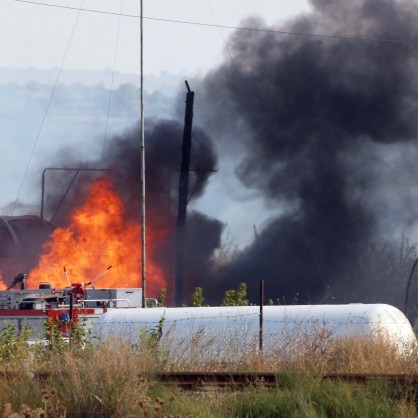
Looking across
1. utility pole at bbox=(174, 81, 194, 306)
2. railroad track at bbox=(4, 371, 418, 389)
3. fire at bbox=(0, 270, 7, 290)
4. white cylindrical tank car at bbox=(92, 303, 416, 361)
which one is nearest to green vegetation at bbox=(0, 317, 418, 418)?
railroad track at bbox=(4, 371, 418, 389)

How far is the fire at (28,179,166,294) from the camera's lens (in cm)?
4206

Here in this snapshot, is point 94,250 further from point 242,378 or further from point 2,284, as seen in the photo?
point 242,378

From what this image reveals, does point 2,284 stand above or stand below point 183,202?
below

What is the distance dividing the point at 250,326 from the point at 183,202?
89.9 feet

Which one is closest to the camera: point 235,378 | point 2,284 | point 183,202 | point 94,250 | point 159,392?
point 159,392

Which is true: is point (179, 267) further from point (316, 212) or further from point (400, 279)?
point (400, 279)

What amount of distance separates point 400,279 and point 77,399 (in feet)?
154

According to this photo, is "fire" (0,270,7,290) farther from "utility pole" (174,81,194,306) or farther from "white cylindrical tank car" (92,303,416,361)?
"white cylindrical tank car" (92,303,416,361)

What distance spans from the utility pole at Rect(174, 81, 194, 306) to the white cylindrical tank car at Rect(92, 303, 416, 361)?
964 inches

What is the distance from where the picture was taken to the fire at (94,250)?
138 ft

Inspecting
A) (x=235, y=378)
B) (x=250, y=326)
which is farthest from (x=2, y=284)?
(x=235, y=378)

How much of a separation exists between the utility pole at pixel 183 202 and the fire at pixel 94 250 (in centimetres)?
263

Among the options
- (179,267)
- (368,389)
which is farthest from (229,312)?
(179,267)

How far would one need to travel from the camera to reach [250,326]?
61.4 ft
